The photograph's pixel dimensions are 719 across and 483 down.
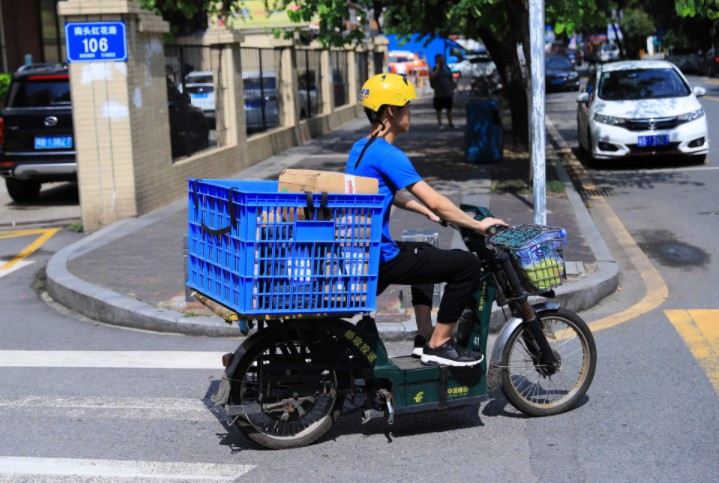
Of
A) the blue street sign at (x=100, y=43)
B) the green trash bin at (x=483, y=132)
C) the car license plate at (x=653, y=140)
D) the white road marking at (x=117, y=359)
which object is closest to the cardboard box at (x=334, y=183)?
the white road marking at (x=117, y=359)

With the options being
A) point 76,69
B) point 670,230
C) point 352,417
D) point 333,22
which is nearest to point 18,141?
point 76,69

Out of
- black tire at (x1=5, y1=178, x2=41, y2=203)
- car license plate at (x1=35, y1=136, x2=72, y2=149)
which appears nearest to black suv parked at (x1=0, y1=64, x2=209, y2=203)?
car license plate at (x1=35, y1=136, x2=72, y2=149)

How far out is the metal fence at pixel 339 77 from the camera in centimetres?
2889

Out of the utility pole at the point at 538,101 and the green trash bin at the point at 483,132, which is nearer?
the utility pole at the point at 538,101

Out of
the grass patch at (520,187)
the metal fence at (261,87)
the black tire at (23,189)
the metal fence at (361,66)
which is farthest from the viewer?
the metal fence at (361,66)

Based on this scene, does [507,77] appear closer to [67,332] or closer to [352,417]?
[67,332]

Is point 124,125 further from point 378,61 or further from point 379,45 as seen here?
point 378,61

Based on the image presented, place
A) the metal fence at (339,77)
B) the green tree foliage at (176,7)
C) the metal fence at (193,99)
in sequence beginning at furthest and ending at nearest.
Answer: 1. the metal fence at (339,77)
2. the green tree foliage at (176,7)
3. the metal fence at (193,99)

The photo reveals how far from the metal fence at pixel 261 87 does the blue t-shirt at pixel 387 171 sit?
13.9 m

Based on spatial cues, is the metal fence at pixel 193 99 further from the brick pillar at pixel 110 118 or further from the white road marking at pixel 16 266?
the white road marking at pixel 16 266

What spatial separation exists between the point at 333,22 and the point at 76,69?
4.20 meters

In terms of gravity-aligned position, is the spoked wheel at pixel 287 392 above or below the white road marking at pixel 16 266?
above

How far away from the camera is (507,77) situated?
18859mm

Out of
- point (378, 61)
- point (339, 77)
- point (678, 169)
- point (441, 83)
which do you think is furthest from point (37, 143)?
point (378, 61)
